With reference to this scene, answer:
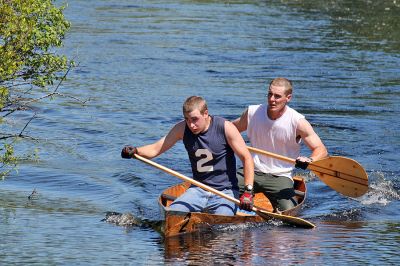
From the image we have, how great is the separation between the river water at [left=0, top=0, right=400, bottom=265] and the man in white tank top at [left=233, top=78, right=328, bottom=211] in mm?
743

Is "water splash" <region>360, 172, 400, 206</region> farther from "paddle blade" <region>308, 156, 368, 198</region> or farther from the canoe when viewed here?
the canoe

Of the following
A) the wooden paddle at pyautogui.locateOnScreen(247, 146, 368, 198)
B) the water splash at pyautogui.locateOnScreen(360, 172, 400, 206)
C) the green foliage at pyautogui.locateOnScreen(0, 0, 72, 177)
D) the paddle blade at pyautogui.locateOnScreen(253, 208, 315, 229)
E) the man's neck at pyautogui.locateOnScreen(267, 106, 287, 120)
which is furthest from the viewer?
the water splash at pyautogui.locateOnScreen(360, 172, 400, 206)

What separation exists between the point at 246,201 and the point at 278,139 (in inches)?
71.4

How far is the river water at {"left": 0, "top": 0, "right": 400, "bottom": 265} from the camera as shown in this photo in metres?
11.5

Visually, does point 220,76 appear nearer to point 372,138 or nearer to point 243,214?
point 372,138

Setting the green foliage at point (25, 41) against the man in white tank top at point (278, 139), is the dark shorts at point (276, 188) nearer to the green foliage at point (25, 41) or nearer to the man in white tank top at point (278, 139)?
the man in white tank top at point (278, 139)

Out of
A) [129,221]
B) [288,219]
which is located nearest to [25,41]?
[129,221]

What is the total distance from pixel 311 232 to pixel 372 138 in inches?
278

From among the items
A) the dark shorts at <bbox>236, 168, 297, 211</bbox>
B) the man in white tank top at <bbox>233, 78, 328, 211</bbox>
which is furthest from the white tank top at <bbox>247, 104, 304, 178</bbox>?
the dark shorts at <bbox>236, 168, 297, 211</bbox>

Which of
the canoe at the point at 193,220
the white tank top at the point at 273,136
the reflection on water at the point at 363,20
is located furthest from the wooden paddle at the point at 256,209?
the reflection on water at the point at 363,20

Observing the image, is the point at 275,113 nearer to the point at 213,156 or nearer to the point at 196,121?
the point at 213,156

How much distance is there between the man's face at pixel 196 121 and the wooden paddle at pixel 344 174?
233 centimetres

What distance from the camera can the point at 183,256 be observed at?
1106cm

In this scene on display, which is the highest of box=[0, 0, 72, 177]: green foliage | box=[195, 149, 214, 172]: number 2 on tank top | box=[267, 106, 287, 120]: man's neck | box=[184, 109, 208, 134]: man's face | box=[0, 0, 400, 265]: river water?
box=[0, 0, 72, 177]: green foliage
